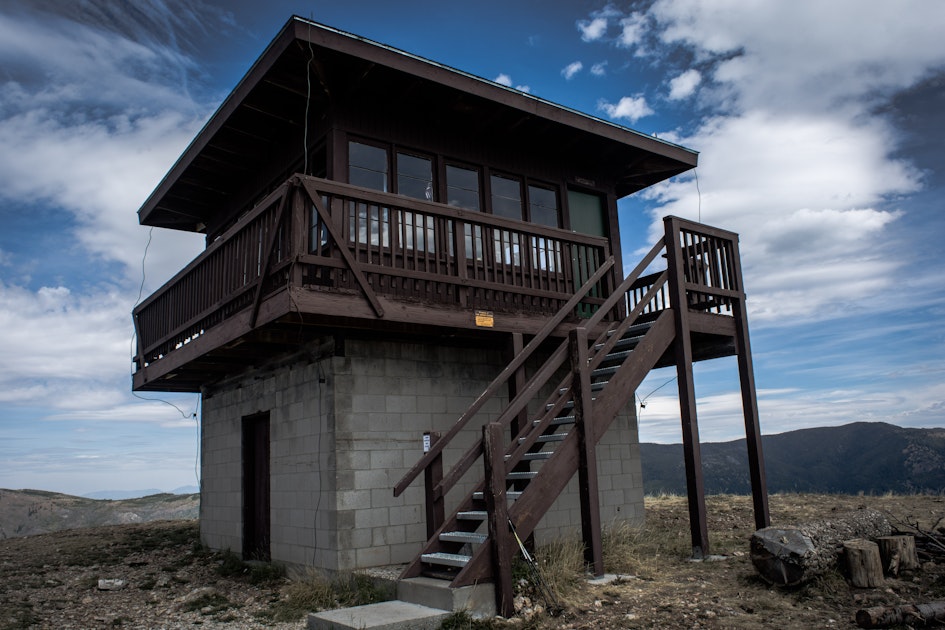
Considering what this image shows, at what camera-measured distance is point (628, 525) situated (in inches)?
416

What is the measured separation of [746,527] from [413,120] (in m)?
8.28

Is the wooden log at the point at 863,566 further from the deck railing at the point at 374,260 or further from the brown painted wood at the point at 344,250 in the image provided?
the brown painted wood at the point at 344,250

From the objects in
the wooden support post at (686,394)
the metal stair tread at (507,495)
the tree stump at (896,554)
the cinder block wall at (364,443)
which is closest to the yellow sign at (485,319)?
the cinder block wall at (364,443)

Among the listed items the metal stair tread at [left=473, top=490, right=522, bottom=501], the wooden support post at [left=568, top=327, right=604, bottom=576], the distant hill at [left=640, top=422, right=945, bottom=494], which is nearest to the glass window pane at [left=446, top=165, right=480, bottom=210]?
the wooden support post at [left=568, top=327, right=604, bottom=576]

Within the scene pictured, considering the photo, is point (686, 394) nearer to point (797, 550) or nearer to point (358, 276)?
point (797, 550)

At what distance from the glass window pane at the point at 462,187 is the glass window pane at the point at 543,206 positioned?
1088 millimetres

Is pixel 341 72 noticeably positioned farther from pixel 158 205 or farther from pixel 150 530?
pixel 150 530

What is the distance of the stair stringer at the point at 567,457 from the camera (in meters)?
6.25

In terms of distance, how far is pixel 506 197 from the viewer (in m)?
11.4

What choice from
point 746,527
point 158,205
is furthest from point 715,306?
point 158,205

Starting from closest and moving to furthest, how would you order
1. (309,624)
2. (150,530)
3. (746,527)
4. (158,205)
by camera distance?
(309,624) → (746,527) → (158,205) → (150,530)

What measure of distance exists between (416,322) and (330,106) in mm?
3405

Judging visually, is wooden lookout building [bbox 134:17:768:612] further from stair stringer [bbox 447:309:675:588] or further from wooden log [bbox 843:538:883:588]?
wooden log [bbox 843:538:883:588]

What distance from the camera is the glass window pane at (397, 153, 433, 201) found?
1023 cm
